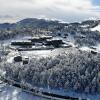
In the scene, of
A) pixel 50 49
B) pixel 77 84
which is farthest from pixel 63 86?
pixel 50 49

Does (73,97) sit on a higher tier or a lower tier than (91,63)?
lower

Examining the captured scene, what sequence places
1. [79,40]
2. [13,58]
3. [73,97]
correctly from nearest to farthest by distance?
[73,97] < [13,58] < [79,40]

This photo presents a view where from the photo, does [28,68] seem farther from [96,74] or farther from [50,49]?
[50,49]

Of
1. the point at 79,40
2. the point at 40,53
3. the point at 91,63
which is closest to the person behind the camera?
Result: the point at 91,63

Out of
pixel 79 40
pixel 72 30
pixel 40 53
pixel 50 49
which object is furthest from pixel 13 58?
pixel 72 30

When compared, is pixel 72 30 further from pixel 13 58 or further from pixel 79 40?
pixel 13 58

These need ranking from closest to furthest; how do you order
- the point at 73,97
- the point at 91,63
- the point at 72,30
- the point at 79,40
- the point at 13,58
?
the point at 73,97
the point at 91,63
the point at 13,58
the point at 79,40
the point at 72,30

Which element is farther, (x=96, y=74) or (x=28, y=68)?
(x=28, y=68)

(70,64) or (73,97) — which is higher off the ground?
(70,64)

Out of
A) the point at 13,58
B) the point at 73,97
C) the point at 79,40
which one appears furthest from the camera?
the point at 79,40
